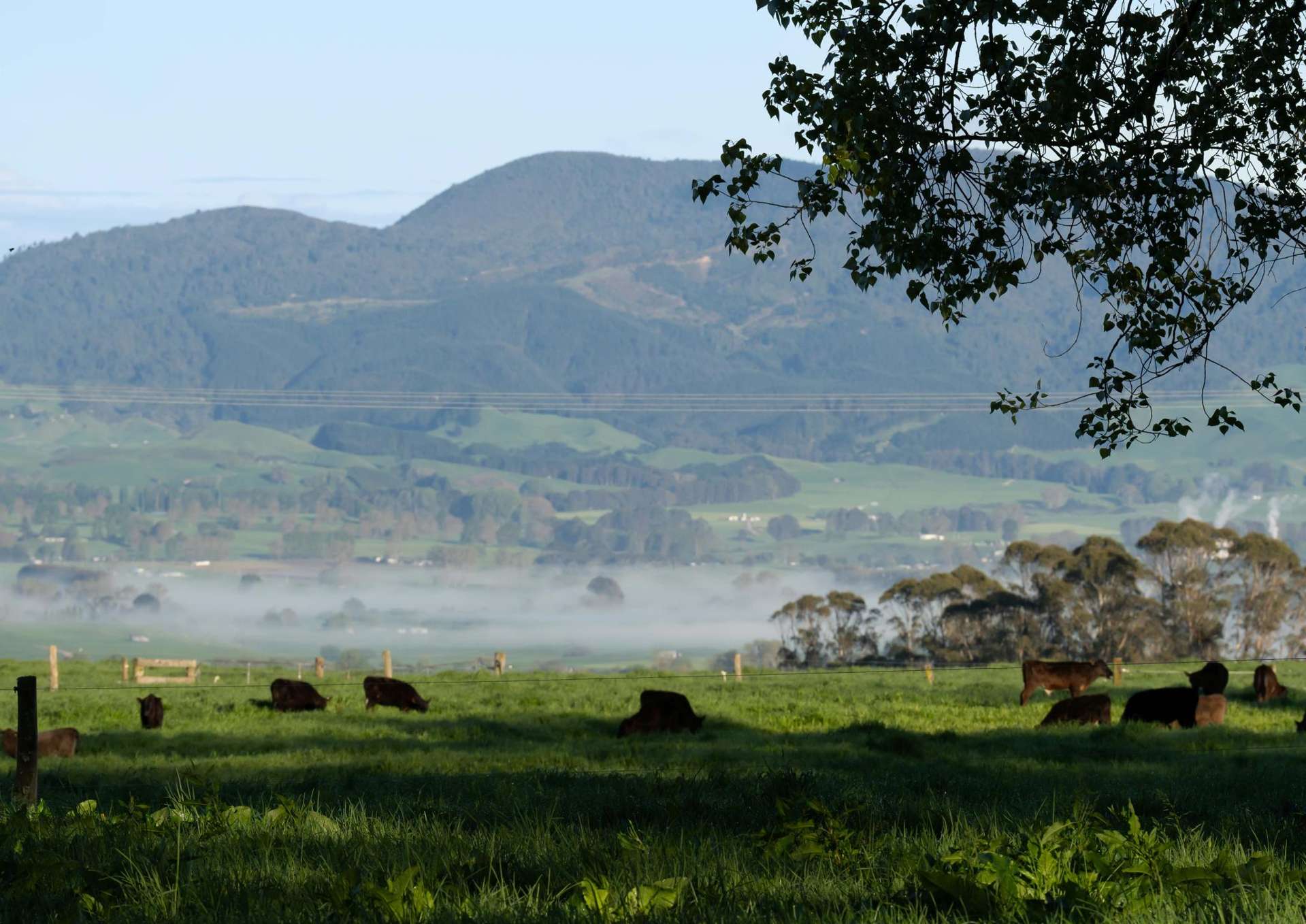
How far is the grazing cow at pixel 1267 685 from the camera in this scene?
35.9m

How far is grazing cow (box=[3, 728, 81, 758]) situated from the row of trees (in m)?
88.9

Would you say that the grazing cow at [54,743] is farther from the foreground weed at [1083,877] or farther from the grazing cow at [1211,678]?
the grazing cow at [1211,678]

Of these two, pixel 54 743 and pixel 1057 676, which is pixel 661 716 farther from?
pixel 1057 676

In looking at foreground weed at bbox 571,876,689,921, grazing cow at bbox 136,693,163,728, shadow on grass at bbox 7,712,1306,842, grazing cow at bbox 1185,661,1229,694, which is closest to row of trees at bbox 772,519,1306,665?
grazing cow at bbox 1185,661,1229,694

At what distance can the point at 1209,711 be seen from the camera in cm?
2902

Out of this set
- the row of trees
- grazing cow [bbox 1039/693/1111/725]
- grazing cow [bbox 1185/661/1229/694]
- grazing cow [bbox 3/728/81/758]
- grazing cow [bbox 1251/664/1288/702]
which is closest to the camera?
grazing cow [bbox 3/728/81/758]

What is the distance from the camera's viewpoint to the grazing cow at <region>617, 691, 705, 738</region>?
1204 inches

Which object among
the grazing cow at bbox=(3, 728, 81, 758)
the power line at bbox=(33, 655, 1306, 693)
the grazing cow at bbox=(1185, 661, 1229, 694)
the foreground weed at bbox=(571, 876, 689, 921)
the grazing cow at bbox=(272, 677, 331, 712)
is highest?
the foreground weed at bbox=(571, 876, 689, 921)

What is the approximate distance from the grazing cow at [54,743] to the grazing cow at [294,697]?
1029 cm

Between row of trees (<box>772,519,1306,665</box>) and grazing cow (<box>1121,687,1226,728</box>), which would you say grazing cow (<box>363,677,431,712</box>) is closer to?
grazing cow (<box>1121,687,1226,728</box>)

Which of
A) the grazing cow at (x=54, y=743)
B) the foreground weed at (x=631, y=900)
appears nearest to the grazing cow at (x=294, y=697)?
the grazing cow at (x=54, y=743)

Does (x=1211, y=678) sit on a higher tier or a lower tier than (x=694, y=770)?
lower

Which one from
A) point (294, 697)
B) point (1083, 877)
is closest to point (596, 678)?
point (294, 697)

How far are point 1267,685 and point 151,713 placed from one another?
2562 centimetres
